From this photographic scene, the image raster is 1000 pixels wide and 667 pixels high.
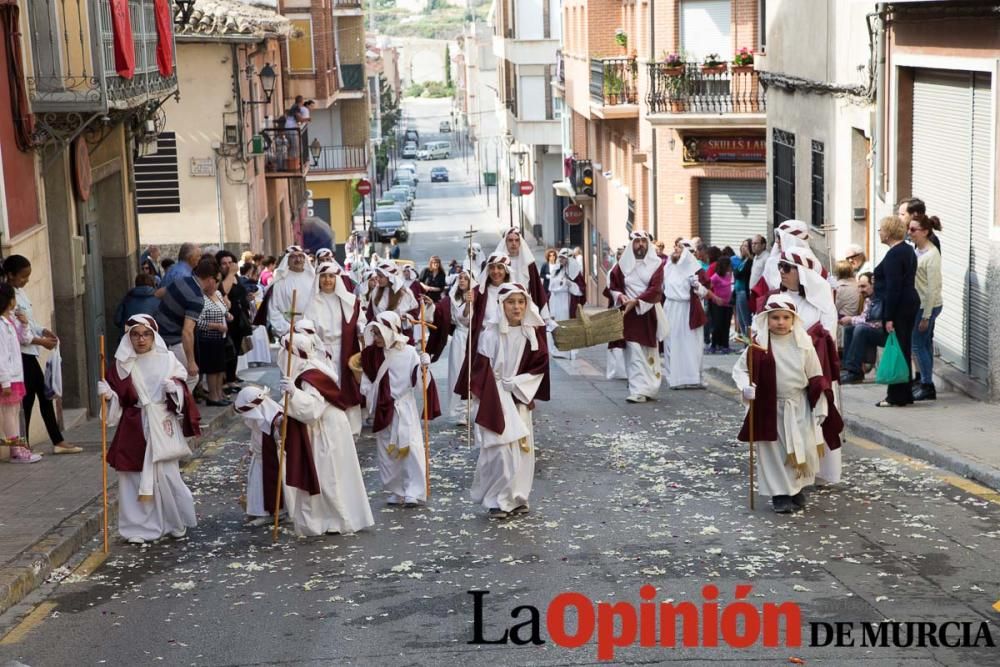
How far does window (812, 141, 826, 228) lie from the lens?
2339 centimetres

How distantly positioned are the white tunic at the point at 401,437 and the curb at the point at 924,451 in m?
4.04

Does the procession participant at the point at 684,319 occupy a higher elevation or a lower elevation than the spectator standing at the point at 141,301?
lower

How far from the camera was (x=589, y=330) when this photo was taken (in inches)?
658

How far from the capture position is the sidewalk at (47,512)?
394 inches

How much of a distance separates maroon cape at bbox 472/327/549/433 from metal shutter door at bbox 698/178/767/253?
21.0 meters

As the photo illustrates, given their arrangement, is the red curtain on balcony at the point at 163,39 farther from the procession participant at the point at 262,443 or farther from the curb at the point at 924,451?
the curb at the point at 924,451

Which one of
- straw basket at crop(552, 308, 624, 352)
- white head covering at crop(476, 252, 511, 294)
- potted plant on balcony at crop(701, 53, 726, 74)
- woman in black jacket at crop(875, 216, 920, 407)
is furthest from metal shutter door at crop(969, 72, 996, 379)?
potted plant on balcony at crop(701, 53, 726, 74)

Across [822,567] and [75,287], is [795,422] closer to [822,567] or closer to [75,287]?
[822,567]

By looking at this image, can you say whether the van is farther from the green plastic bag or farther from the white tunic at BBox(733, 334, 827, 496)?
the white tunic at BBox(733, 334, 827, 496)

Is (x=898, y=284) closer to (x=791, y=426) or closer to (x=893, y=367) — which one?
(x=893, y=367)

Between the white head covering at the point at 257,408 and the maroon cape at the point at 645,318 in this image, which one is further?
the maroon cape at the point at 645,318

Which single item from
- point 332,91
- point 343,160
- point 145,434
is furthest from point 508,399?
point 343,160

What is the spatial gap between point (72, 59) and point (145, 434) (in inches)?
285

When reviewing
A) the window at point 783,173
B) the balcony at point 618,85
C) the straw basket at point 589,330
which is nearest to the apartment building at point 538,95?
the balcony at point 618,85
